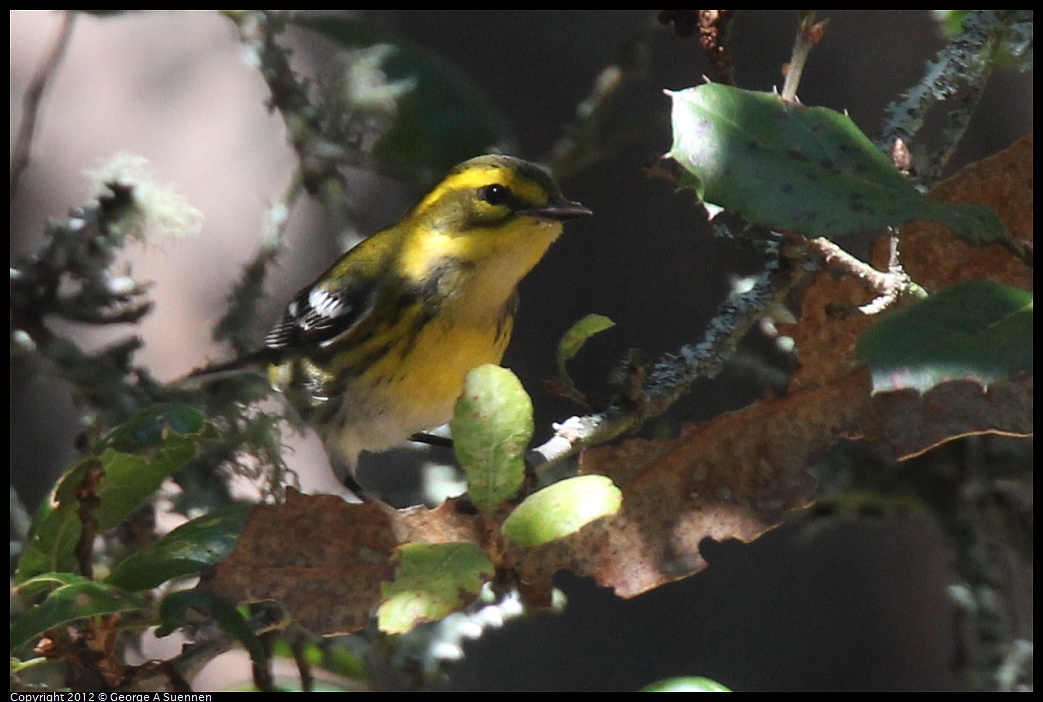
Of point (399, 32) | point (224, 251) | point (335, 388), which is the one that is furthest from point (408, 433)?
point (399, 32)

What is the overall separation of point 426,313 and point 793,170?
1514mm

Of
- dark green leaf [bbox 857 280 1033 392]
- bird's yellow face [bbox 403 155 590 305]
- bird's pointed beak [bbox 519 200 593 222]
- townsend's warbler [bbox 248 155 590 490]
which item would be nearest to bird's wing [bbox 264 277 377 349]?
townsend's warbler [bbox 248 155 590 490]

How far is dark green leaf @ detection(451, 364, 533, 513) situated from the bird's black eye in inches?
50.6

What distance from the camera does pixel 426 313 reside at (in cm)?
274

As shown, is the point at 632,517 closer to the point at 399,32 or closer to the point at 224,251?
the point at 224,251

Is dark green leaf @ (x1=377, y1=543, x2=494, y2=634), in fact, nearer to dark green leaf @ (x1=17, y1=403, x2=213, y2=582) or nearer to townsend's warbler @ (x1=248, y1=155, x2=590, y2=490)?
dark green leaf @ (x1=17, y1=403, x2=213, y2=582)

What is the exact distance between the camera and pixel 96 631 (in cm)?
157

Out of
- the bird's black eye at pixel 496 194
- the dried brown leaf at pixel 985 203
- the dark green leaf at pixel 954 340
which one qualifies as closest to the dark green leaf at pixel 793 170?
the dark green leaf at pixel 954 340

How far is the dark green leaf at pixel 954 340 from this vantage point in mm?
1056

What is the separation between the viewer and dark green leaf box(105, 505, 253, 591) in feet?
5.08

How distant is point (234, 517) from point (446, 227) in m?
1.34

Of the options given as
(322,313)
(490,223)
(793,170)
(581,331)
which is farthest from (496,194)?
(793,170)

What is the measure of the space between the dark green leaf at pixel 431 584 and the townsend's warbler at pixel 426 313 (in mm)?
1217

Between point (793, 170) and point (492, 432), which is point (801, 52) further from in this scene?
point (492, 432)
